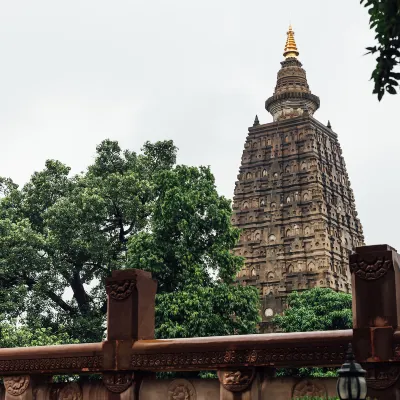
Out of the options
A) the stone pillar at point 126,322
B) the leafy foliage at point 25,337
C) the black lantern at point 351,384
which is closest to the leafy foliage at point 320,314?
the leafy foliage at point 25,337

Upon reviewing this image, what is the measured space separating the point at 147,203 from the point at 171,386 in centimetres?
2151

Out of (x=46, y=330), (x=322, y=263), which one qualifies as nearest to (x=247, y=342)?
(x=46, y=330)

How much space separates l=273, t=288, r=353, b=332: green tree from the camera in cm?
3709

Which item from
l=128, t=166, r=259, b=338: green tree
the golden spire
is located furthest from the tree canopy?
the golden spire

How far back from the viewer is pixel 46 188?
111ft

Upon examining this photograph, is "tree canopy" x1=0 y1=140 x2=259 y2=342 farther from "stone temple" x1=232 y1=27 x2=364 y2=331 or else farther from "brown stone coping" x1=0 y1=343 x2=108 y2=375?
"stone temple" x1=232 y1=27 x2=364 y2=331

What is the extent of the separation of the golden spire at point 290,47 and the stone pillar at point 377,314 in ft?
171

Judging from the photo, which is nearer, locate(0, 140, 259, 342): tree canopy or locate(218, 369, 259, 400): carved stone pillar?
locate(218, 369, 259, 400): carved stone pillar

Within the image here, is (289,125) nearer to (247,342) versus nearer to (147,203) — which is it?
(147,203)

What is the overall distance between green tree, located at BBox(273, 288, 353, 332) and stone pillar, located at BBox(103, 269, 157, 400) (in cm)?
2520

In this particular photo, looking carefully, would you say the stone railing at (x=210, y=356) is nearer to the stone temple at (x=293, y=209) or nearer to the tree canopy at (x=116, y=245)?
the tree canopy at (x=116, y=245)

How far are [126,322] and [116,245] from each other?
2071 centimetres

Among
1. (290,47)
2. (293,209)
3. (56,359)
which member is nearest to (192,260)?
(56,359)

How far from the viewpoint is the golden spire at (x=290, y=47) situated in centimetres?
6094
